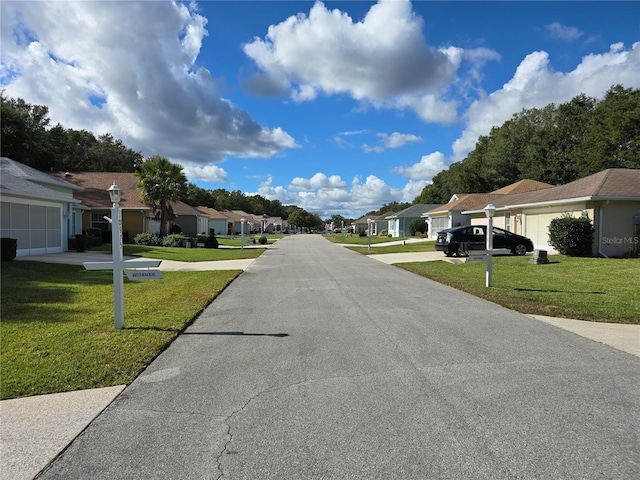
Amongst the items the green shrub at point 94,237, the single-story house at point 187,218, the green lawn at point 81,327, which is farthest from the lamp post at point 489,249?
the single-story house at point 187,218

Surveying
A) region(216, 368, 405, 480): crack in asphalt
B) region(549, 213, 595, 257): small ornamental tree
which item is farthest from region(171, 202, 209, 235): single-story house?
region(216, 368, 405, 480): crack in asphalt

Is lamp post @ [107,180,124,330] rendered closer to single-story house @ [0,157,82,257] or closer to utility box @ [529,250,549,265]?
single-story house @ [0,157,82,257]

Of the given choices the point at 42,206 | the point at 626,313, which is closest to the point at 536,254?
the point at 626,313

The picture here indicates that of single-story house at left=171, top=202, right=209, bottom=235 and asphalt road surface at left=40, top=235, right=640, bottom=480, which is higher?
single-story house at left=171, top=202, right=209, bottom=235

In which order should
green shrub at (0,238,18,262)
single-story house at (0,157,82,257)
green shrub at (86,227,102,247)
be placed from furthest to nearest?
green shrub at (86,227,102,247), single-story house at (0,157,82,257), green shrub at (0,238,18,262)

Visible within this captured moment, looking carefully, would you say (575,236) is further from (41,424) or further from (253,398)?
(41,424)

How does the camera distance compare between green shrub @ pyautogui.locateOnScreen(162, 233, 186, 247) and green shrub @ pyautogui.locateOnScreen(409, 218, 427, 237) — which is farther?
green shrub @ pyautogui.locateOnScreen(409, 218, 427, 237)

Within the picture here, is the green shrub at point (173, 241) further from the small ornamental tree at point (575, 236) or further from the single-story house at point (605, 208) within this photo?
the small ornamental tree at point (575, 236)

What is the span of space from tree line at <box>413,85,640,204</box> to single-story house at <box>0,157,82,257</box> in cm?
4364

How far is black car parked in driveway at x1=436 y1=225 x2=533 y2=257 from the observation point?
841 inches

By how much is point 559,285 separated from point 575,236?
8441mm

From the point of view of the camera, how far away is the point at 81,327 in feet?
22.7

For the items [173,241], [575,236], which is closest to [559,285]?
[575,236]

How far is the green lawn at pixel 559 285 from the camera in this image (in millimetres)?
8641
